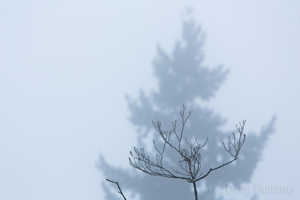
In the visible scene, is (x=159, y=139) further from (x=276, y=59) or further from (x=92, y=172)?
(x=276, y=59)

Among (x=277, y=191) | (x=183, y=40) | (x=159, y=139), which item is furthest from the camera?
(x=183, y=40)

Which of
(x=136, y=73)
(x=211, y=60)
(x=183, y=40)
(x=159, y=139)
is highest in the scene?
(x=183, y=40)

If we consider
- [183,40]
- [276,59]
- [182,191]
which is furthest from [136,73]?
[276,59]

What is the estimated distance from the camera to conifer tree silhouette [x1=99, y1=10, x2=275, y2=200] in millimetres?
4293

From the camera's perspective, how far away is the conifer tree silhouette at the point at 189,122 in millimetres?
4293

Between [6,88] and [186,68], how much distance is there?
338cm

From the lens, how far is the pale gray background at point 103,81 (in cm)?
438

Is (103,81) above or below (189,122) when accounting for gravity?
above

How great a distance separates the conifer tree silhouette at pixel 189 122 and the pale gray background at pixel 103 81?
139 millimetres

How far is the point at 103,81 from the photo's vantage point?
15.5 feet

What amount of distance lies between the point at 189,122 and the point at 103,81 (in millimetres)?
1752

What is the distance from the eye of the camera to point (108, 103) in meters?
4.62

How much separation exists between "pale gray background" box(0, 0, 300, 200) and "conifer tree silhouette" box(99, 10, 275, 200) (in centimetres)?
14

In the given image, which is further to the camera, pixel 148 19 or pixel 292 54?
pixel 148 19
